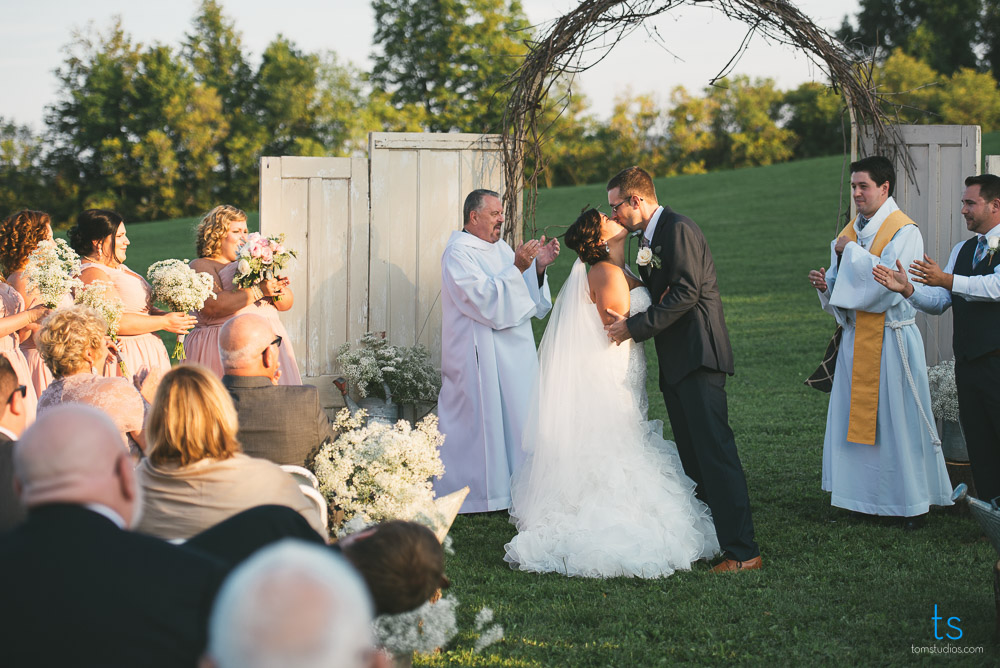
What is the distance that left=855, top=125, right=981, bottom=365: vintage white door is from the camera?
6.14 m

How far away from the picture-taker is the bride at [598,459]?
4.66 metres

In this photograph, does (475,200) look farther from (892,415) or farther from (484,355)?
(892,415)

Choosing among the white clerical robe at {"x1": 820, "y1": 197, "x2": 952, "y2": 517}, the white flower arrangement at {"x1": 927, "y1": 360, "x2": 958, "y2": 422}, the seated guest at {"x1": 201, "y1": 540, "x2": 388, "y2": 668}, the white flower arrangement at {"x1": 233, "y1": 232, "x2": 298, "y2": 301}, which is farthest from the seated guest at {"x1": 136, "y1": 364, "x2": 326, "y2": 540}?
the white flower arrangement at {"x1": 927, "y1": 360, "x2": 958, "y2": 422}

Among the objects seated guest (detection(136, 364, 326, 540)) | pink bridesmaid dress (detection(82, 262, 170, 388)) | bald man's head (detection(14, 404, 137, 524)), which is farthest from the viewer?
→ pink bridesmaid dress (detection(82, 262, 170, 388))

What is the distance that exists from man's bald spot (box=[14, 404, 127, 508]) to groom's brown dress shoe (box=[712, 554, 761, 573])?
3.43 meters

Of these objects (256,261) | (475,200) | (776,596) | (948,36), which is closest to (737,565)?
(776,596)

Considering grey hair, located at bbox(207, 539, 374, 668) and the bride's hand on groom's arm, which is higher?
the bride's hand on groom's arm

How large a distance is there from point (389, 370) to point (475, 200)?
1247mm

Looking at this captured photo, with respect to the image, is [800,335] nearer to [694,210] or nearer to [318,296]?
[318,296]

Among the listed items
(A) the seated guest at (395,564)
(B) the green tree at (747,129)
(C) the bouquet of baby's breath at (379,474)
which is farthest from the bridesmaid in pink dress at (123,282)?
(B) the green tree at (747,129)

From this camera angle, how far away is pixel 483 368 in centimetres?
602

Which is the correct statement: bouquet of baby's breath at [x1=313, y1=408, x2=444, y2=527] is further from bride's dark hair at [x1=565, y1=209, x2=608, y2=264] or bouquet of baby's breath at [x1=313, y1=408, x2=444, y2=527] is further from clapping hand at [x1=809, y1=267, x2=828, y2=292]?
clapping hand at [x1=809, y1=267, x2=828, y2=292]

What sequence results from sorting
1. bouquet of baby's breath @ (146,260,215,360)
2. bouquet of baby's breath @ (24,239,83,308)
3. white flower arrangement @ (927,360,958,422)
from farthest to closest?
1. white flower arrangement @ (927,360,958,422)
2. bouquet of baby's breath @ (146,260,215,360)
3. bouquet of baby's breath @ (24,239,83,308)

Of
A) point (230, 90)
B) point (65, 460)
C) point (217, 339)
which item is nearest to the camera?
point (65, 460)
